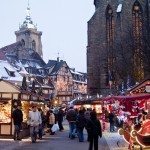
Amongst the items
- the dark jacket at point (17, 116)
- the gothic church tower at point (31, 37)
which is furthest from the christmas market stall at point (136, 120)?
the gothic church tower at point (31, 37)

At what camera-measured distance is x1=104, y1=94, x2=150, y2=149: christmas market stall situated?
1484 cm

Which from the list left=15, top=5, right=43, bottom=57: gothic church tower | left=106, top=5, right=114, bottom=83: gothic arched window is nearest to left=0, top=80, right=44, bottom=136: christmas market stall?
left=106, top=5, right=114, bottom=83: gothic arched window

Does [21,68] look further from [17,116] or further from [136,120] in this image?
[136,120]

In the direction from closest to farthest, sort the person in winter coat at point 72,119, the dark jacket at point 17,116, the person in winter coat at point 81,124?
the dark jacket at point 17,116
the person in winter coat at point 81,124
the person in winter coat at point 72,119

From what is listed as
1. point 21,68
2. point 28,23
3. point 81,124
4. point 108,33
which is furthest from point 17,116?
point 28,23

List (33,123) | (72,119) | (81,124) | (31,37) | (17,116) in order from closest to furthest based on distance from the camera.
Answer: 1. (33,123)
2. (17,116)
3. (81,124)
4. (72,119)
5. (31,37)

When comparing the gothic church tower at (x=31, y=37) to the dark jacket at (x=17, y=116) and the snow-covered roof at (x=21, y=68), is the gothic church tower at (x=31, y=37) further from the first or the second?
the dark jacket at (x=17, y=116)

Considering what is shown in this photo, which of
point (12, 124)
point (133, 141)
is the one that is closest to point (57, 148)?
point (133, 141)

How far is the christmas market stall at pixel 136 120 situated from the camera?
14.8m

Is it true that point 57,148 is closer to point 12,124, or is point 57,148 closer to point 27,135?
point 12,124

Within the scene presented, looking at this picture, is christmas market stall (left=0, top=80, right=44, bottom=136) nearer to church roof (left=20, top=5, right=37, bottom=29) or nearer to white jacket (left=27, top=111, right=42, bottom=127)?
white jacket (left=27, top=111, right=42, bottom=127)

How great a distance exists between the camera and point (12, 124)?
864 inches

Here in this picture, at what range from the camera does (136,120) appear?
18953 mm

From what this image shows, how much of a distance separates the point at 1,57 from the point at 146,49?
62.5 m
